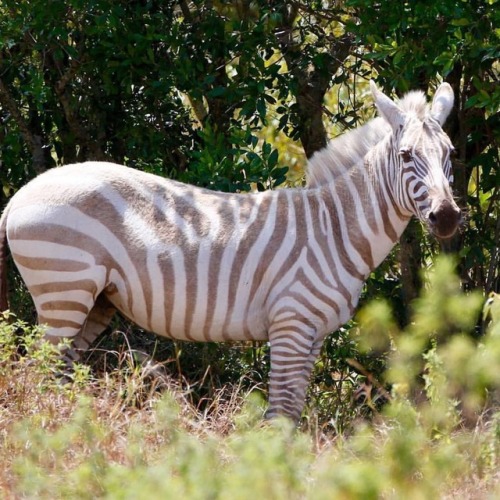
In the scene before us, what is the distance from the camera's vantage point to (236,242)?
6617 mm

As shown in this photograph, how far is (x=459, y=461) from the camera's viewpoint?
412 centimetres

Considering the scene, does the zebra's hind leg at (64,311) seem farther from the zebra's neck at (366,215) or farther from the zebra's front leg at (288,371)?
the zebra's neck at (366,215)

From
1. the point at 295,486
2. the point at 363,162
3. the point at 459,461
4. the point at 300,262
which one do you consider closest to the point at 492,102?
the point at 363,162

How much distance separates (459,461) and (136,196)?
3168 millimetres

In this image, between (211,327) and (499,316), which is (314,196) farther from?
(499,316)

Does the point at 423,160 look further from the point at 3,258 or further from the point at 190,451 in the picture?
the point at 190,451

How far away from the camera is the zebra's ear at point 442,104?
6.62 meters

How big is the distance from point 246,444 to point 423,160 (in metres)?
2.99

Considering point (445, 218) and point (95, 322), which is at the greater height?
point (445, 218)

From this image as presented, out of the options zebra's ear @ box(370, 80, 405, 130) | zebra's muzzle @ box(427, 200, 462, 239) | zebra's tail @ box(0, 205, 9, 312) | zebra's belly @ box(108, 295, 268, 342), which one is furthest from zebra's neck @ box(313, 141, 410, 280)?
zebra's tail @ box(0, 205, 9, 312)

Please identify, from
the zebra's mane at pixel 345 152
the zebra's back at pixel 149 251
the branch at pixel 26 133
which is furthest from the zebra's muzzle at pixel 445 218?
the branch at pixel 26 133

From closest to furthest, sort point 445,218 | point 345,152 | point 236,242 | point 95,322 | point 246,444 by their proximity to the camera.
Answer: point 246,444 → point 445,218 → point 236,242 → point 345,152 → point 95,322

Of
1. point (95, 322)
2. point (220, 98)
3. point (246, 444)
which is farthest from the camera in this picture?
point (220, 98)

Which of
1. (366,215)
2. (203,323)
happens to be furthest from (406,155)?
(203,323)
